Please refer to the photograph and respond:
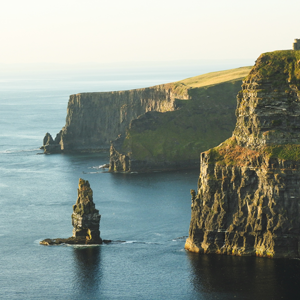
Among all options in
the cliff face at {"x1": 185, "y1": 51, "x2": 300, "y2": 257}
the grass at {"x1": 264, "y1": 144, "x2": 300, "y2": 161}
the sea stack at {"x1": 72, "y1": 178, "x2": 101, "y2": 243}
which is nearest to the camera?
the cliff face at {"x1": 185, "y1": 51, "x2": 300, "y2": 257}

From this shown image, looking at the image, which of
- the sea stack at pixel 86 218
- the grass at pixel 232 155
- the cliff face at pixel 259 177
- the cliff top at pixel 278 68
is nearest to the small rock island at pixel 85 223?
the sea stack at pixel 86 218

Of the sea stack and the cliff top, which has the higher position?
the cliff top

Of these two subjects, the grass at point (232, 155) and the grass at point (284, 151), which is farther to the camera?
the grass at point (232, 155)

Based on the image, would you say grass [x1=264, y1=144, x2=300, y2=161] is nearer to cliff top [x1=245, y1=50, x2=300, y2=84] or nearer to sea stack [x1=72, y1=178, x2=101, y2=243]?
cliff top [x1=245, y1=50, x2=300, y2=84]

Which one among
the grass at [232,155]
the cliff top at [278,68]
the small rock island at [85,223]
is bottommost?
the small rock island at [85,223]

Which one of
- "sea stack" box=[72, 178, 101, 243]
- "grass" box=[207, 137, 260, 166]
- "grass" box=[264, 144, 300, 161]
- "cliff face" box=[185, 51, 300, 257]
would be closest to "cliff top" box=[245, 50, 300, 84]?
"cliff face" box=[185, 51, 300, 257]

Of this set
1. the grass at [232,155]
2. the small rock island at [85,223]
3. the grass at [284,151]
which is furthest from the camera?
the small rock island at [85,223]

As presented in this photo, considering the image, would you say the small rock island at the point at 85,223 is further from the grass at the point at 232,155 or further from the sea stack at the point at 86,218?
the grass at the point at 232,155
